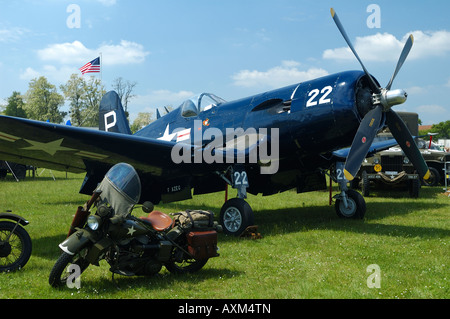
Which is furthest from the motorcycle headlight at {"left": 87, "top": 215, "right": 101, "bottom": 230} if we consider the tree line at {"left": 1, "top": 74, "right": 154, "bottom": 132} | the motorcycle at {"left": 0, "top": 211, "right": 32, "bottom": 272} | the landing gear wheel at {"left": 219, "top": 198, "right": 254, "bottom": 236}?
the tree line at {"left": 1, "top": 74, "right": 154, "bottom": 132}

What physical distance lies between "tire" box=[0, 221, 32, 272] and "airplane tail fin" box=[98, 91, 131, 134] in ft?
23.0

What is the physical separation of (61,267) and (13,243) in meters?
1.32

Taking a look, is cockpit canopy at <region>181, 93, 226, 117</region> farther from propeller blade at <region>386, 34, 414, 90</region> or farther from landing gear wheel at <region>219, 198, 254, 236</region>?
propeller blade at <region>386, 34, 414, 90</region>

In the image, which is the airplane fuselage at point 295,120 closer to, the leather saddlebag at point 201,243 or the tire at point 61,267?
the leather saddlebag at point 201,243

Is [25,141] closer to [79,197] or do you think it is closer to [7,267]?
[7,267]

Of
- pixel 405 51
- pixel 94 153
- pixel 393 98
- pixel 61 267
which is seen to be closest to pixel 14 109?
pixel 94 153

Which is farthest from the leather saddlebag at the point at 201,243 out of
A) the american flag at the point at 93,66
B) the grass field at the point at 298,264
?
the american flag at the point at 93,66

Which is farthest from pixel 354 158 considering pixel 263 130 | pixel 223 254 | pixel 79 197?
pixel 79 197

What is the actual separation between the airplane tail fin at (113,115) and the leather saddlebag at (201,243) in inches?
302

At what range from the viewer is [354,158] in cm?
720

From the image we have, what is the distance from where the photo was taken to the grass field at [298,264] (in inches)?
165

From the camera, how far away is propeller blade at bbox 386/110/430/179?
8.22 metres

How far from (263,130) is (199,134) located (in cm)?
185

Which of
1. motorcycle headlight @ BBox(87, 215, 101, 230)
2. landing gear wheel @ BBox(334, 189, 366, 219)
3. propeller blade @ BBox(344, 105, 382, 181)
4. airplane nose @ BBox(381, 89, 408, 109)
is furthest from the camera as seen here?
landing gear wheel @ BBox(334, 189, 366, 219)
